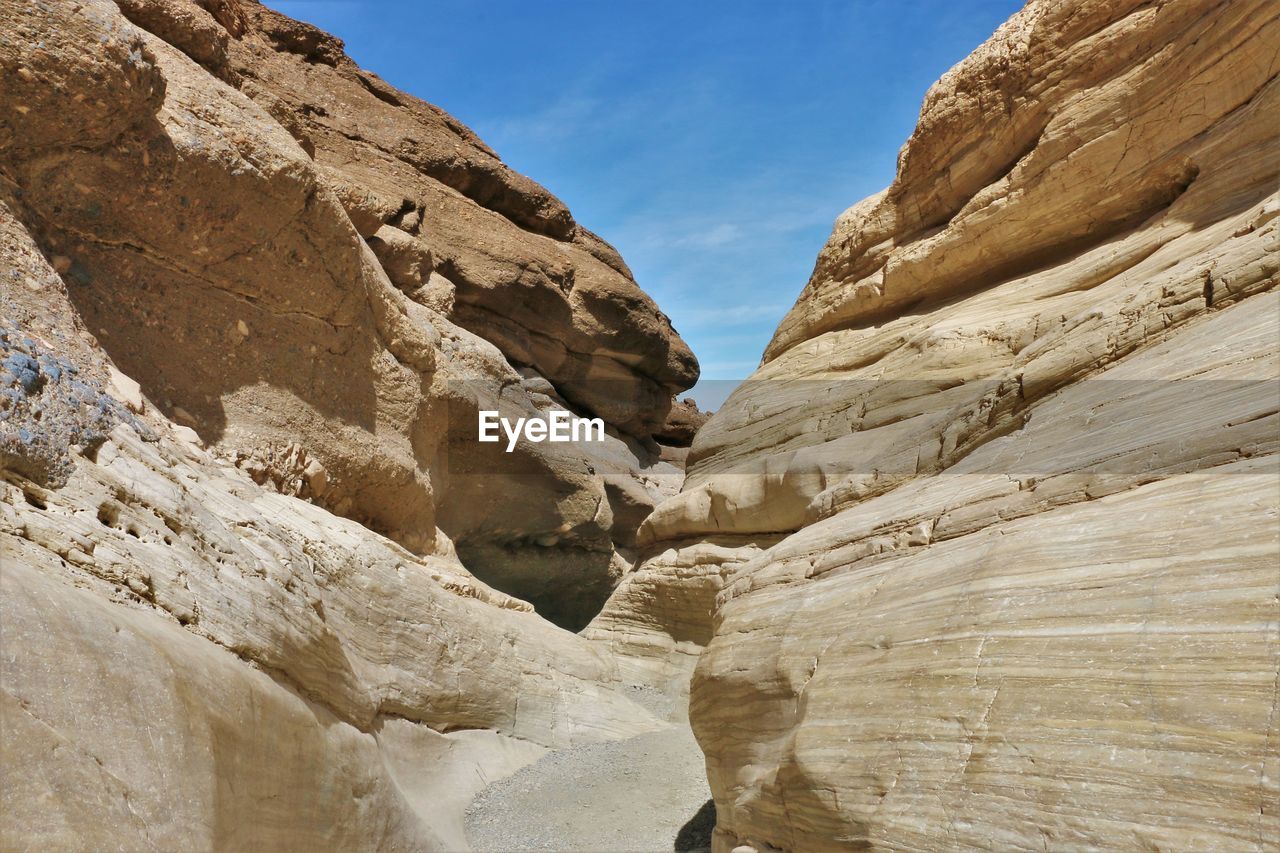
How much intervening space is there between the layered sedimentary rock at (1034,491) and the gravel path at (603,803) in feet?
7.02

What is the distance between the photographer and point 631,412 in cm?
2505

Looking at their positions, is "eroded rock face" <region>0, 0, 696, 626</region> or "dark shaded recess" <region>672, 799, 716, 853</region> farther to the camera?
"dark shaded recess" <region>672, 799, 716, 853</region>

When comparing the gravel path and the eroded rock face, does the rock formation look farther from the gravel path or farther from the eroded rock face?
the gravel path

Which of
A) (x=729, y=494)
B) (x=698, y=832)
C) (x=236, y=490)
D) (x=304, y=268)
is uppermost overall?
(x=304, y=268)

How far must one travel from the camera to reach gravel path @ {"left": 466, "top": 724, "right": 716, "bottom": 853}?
845cm

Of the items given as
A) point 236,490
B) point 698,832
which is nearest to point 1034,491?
point 698,832

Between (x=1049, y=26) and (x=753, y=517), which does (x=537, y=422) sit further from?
(x=1049, y=26)

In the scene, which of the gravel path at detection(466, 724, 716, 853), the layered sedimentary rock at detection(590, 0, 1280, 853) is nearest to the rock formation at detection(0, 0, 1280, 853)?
the layered sedimentary rock at detection(590, 0, 1280, 853)

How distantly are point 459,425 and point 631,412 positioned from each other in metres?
10.6

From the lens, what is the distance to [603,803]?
916cm

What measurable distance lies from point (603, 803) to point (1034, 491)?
5.87 m

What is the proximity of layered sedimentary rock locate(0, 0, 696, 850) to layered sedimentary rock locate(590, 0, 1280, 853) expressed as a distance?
2.93 metres

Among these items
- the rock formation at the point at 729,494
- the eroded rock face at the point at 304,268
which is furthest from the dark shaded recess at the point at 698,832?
the eroded rock face at the point at 304,268

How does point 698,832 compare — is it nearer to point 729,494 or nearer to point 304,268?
point 729,494
